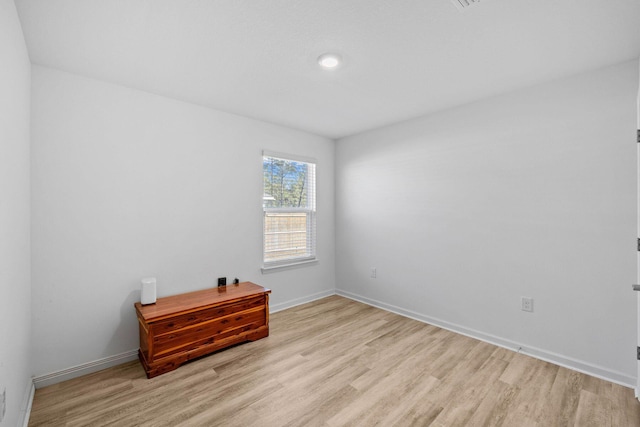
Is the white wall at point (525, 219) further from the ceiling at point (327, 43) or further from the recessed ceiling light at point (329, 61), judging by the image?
the recessed ceiling light at point (329, 61)

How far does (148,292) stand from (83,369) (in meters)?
0.72

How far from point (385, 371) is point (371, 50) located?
2457 mm

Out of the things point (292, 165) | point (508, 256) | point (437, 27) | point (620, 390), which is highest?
point (437, 27)

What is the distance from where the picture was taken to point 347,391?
209cm

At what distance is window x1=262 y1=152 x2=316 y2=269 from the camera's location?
145 inches

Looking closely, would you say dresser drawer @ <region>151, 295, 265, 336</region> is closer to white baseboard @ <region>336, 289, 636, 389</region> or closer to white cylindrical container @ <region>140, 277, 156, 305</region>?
white cylindrical container @ <region>140, 277, 156, 305</region>

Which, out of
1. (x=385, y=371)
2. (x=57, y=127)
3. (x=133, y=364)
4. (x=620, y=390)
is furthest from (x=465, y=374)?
(x=57, y=127)

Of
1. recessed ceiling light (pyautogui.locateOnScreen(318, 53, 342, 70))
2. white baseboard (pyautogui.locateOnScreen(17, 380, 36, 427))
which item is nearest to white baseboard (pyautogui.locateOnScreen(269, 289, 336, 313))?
white baseboard (pyautogui.locateOnScreen(17, 380, 36, 427))

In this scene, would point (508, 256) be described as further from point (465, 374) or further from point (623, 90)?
point (623, 90)

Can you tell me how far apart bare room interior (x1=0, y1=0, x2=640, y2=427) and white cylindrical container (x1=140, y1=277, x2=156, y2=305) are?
67mm

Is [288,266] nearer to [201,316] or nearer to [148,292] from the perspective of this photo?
[201,316]

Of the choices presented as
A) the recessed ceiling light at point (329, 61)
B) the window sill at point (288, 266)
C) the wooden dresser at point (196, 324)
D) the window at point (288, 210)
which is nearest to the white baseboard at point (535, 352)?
the window sill at point (288, 266)

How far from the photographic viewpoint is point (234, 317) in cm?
277

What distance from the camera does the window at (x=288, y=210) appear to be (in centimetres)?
369
